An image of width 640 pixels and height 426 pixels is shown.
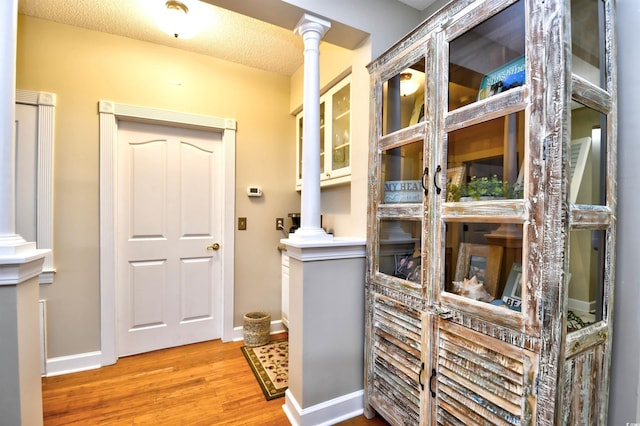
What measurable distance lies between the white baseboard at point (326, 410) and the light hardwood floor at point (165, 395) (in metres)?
0.04

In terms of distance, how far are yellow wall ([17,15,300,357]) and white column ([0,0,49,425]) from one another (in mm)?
1195

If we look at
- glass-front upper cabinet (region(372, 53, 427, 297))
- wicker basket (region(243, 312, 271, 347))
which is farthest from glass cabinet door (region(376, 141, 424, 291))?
wicker basket (region(243, 312, 271, 347))

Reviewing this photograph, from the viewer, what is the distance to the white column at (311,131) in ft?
5.48

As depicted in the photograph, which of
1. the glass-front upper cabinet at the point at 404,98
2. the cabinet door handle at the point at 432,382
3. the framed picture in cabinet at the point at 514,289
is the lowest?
the cabinet door handle at the point at 432,382

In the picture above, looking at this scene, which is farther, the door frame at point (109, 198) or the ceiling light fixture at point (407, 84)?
the door frame at point (109, 198)

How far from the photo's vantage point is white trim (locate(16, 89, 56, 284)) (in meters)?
2.10

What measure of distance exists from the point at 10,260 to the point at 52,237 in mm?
1323

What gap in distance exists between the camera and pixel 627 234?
3.60ft

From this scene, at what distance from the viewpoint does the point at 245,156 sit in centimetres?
283

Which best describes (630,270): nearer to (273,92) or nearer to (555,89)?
(555,89)

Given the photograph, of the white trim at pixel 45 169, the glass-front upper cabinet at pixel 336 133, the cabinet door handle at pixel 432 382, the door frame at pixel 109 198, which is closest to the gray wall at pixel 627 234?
the cabinet door handle at pixel 432 382

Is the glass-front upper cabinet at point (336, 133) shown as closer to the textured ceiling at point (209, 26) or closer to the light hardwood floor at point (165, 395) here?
the textured ceiling at point (209, 26)

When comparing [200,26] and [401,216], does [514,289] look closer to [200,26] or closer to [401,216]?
[401,216]

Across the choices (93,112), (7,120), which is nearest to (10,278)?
(7,120)
